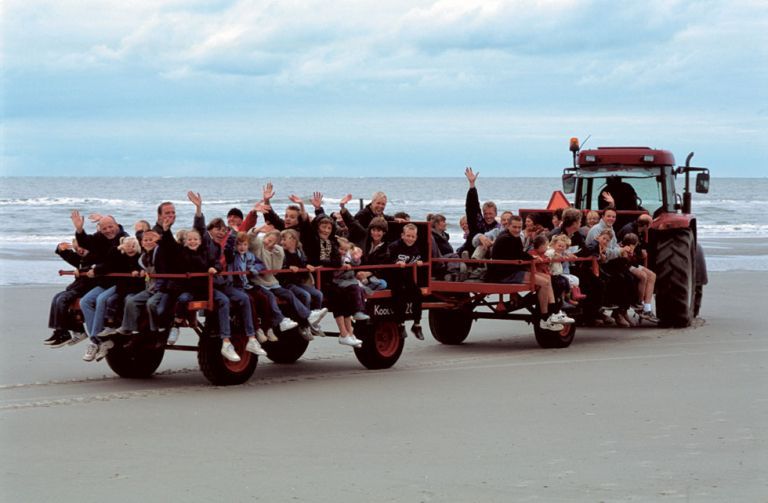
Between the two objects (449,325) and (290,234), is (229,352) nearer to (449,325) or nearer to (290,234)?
(290,234)

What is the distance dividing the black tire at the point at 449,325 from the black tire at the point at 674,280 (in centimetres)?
293

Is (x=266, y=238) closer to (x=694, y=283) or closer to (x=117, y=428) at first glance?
(x=117, y=428)

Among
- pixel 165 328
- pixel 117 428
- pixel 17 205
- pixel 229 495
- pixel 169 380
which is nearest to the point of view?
pixel 229 495

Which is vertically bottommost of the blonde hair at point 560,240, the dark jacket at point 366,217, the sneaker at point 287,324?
the sneaker at point 287,324

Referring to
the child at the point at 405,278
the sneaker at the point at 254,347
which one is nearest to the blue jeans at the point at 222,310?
the sneaker at the point at 254,347

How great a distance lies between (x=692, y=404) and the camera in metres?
9.88

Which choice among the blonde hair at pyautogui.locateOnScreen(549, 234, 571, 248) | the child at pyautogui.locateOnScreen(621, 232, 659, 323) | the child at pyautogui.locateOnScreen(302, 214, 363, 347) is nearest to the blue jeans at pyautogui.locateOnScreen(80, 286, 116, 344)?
the child at pyautogui.locateOnScreen(302, 214, 363, 347)

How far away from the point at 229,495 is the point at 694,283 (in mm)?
11365

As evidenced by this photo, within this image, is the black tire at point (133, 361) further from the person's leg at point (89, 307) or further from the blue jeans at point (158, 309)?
the blue jeans at point (158, 309)

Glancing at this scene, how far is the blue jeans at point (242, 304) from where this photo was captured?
35.0 feet

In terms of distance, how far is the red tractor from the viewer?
1606 centimetres

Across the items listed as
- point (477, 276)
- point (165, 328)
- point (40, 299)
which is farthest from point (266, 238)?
point (40, 299)

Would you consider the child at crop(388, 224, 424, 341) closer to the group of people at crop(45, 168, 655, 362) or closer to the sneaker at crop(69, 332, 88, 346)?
the group of people at crop(45, 168, 655, 362)

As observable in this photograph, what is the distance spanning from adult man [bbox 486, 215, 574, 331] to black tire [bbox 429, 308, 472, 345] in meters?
1.03
